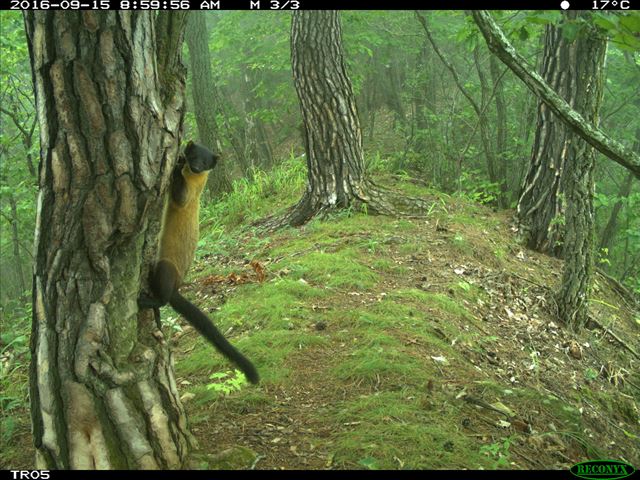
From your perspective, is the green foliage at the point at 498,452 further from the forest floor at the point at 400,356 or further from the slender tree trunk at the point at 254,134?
the slender tree trunk at the point at 254,134

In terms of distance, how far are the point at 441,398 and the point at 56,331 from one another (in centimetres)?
247

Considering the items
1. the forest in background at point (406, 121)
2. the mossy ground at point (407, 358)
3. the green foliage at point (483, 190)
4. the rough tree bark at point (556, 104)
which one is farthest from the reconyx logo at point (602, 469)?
the green foliage at point (483, 190)

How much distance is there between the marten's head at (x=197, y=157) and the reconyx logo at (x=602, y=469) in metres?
2.99

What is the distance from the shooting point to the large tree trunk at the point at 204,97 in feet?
36.8

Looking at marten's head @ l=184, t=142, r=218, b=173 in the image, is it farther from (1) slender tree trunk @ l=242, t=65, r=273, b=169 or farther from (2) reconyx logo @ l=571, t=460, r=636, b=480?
(1) slender tree trunk @ l=242, t=65, r=273, b=169

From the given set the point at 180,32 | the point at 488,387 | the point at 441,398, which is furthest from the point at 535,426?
the point at 180,32

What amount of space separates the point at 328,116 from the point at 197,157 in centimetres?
425

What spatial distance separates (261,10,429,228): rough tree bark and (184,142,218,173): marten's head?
406 centimetres

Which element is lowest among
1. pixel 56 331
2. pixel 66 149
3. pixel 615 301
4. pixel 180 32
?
pixel 615 301

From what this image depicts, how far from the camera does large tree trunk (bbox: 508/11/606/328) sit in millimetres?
5348

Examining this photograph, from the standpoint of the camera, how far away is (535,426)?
148 inches

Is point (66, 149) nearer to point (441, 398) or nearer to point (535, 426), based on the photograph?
point (441, 398)

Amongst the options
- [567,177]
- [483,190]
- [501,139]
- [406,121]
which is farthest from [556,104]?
[406,121]

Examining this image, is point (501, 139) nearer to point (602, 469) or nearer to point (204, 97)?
point (204, 97)
